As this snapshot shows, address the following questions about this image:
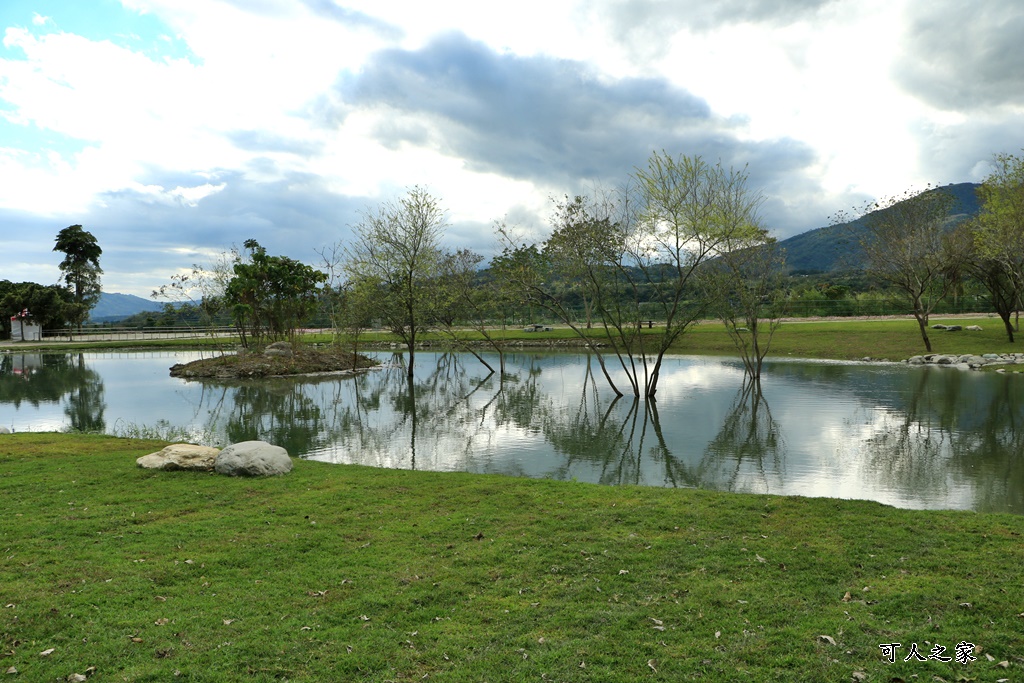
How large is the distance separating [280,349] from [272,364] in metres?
3.52

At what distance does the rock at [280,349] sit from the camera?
136ft

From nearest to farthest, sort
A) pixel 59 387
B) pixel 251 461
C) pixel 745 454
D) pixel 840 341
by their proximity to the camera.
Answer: pixel 251 461 < pixel 745 454 < pixel 59 387 < pixel 840 341

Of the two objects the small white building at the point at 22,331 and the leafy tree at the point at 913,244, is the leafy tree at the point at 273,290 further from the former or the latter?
the small white building at the point at 22,331

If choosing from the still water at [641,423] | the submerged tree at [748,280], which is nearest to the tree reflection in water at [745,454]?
the still water at [641,423]

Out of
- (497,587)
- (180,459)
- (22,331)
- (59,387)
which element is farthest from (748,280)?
(22,331)

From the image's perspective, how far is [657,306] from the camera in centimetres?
7694

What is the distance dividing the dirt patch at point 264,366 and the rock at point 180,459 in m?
26.4

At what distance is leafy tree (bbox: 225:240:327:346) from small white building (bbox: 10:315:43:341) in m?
53.4

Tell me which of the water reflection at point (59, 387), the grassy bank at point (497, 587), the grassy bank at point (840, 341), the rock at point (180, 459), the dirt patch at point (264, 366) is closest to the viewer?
the grassy bank at point (497, 587)

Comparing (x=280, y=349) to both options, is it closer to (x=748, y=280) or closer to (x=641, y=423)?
(x=641, y=423)

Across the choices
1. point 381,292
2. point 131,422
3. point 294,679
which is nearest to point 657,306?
point 381,292

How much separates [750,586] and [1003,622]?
2.23 m

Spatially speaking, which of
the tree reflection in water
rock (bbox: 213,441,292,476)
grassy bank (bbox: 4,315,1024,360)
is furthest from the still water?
grassy bank (bbox: 4,315,1024,360)

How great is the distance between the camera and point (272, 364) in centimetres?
3891
